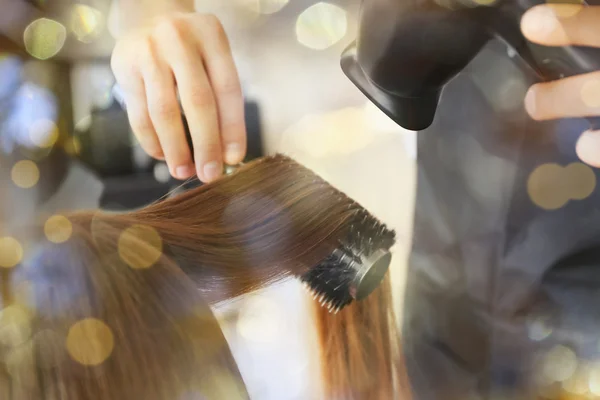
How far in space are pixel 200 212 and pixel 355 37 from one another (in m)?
0.23

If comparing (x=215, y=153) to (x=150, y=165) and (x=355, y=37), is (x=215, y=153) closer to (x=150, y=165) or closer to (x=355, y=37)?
(x=150, y=165)

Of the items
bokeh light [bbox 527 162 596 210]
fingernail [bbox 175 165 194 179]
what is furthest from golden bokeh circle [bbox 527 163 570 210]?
fingernail [bbox 175 165 194 179]

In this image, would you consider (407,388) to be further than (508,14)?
Yes

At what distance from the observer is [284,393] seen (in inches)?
20.8

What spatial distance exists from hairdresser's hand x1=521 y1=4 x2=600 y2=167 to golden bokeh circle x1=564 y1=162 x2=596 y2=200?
1 centimetres

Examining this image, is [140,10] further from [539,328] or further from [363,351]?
[539,328]

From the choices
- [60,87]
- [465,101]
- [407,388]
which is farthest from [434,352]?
[60,87]

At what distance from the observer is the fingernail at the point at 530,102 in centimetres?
52

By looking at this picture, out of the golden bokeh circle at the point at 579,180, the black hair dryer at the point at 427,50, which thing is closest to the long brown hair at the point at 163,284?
the black hair dryer at the point at 427,50

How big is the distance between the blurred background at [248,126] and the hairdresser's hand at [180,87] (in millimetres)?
11

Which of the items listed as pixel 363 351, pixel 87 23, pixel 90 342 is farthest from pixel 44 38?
pixel 363 351

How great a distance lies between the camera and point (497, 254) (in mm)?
558

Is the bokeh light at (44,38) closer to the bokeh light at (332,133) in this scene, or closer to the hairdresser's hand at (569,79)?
the bokeh light at (332,133)

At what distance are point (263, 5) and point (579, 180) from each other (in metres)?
0.37
